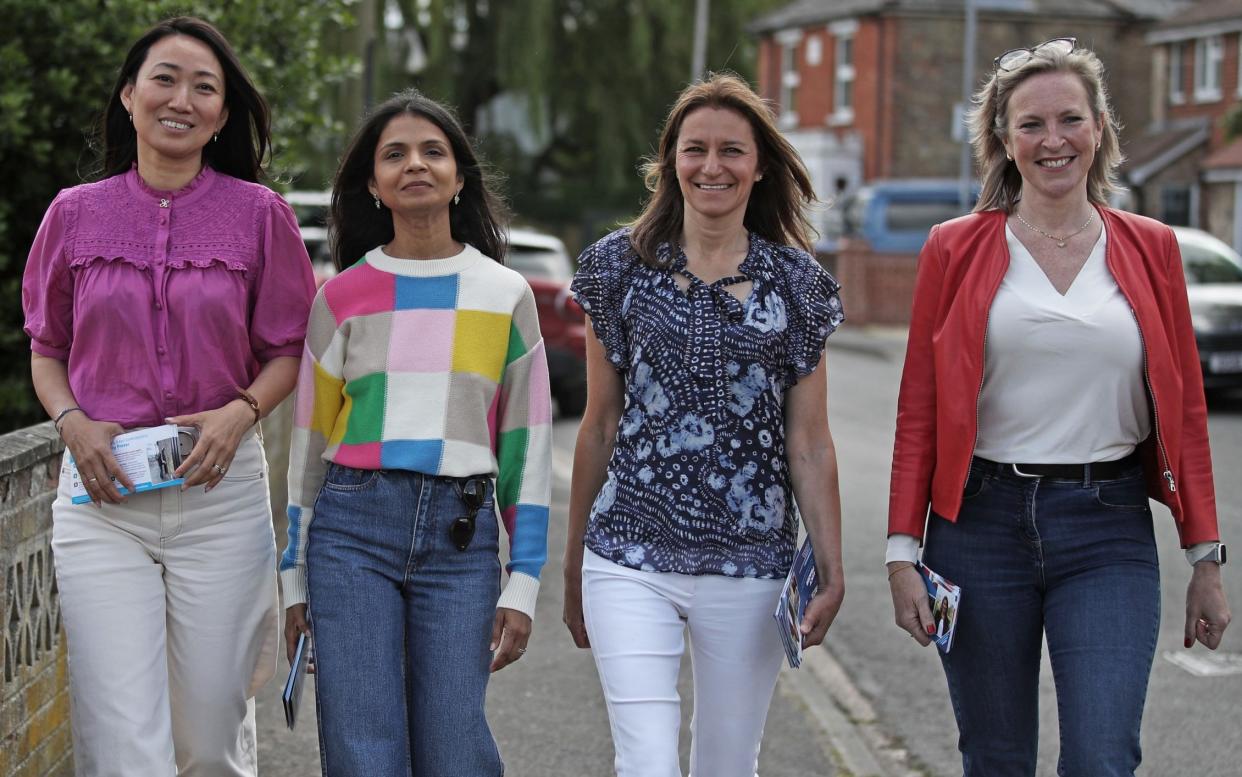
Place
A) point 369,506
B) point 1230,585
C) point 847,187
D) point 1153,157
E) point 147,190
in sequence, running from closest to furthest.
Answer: point 369,506
point 147,190
point 1230,585
point 1153,157
point 847,187

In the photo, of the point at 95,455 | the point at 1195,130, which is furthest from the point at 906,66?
the point at 95,455

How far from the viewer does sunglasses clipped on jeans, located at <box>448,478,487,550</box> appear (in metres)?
→ 3.61

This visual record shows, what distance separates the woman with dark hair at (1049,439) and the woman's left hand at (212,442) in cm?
146

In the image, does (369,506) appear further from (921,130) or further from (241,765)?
(921,130)

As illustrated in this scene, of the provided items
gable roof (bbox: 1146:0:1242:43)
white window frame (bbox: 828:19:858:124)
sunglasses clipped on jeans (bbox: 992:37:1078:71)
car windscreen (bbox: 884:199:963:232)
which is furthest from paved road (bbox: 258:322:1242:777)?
white window frame (bbox: 828:19:858:124)

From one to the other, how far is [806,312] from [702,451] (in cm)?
41

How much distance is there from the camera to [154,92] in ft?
12.5

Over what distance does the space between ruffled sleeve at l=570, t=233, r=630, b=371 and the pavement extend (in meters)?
2.18

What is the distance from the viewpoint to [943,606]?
3.78 metres

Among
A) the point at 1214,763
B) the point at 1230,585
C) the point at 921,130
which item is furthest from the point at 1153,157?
the point at 1214,763

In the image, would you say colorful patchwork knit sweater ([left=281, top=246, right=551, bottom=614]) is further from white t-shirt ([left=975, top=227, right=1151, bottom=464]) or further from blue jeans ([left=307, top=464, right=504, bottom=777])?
white t-shirt ([left=975, top=227, right=1151, bottom=464])

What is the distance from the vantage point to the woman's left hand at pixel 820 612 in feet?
12.4

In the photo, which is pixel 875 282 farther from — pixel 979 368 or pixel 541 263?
pixel 979 368

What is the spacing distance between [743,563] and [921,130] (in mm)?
44246
